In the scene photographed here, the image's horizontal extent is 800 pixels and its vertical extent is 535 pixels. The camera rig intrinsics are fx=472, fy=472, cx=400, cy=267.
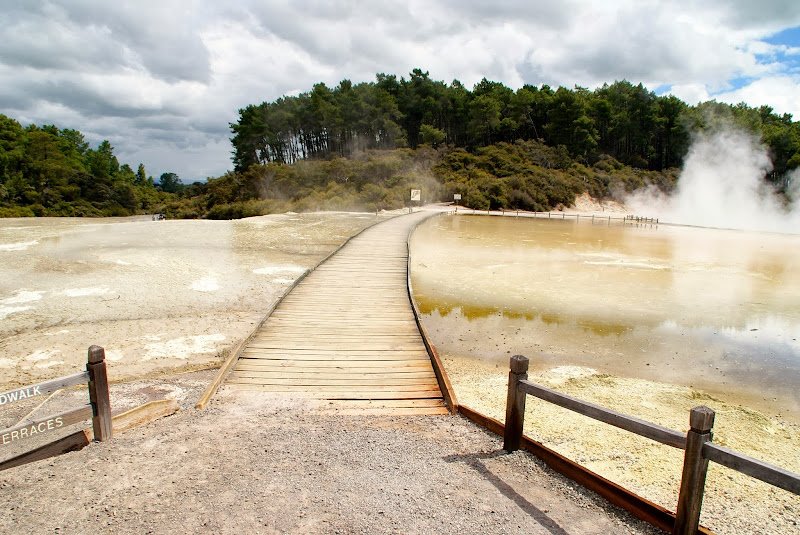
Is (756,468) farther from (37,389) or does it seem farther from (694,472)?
(37,389)

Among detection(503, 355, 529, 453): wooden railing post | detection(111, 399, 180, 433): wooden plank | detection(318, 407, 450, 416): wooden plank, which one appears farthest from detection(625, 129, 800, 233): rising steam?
detection(111, 399, 180, 433): wooden plank

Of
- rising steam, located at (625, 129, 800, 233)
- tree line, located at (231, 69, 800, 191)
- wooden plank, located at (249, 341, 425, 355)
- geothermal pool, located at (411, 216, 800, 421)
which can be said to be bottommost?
geothermal pool, located at (411, 216, 800, 421)

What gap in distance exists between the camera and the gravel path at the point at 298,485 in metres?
3.05

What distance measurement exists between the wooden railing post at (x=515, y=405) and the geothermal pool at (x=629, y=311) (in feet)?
12.7

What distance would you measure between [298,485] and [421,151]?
5506 centimetres

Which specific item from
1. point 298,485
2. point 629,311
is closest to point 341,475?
point 298,485

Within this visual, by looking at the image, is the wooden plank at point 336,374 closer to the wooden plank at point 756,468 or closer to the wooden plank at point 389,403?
the wooden plank at point 389,403

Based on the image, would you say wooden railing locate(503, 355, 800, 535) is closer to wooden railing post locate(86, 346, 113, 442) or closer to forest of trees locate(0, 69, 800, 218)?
wooden railing post locate(86, 346, 113, 442)

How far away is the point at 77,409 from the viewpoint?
3.72m


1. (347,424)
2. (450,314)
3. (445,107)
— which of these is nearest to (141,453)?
(347,424)

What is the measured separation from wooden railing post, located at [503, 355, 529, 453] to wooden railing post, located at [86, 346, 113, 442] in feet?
10.7

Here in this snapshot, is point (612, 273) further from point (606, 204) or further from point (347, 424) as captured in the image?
point (606, 204)

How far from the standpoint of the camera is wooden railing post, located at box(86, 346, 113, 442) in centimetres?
378

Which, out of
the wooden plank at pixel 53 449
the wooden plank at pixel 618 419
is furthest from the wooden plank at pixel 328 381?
the wooden plank at pixel 618 419
